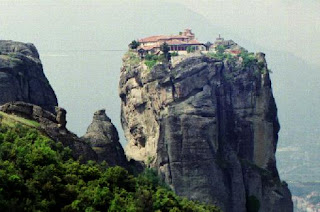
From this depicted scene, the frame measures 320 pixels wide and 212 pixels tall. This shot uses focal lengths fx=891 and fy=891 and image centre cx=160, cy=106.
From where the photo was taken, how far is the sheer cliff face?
77.2m

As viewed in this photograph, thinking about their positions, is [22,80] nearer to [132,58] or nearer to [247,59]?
[132,58]

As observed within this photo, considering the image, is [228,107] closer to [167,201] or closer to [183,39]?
[183,39]

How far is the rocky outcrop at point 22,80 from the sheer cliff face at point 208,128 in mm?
14187

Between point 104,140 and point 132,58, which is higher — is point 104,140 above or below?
below

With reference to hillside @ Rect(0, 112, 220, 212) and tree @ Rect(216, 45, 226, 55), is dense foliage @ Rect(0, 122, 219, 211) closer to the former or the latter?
hillside @ Rect(0, 112, 220, 212)

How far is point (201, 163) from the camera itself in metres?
77.0

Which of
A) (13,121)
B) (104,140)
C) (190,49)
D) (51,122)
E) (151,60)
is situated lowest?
(104,140)

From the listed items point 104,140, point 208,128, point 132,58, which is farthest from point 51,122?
point 132,58

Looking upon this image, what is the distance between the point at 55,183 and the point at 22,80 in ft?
102

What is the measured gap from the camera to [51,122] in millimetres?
50500

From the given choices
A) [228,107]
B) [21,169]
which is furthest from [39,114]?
[228,107]

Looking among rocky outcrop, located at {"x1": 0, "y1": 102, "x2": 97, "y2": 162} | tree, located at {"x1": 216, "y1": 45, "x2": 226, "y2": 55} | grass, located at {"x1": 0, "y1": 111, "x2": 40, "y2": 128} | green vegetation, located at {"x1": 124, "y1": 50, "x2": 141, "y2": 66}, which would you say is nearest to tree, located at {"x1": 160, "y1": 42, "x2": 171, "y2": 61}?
green vegetation, located at {"x1": 124, "y1": 50, "x2": 141, "y2": 66}

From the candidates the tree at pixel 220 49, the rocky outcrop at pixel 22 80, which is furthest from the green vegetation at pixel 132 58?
the rocky outcrop at pixel 22 80

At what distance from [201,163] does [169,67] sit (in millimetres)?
9334
